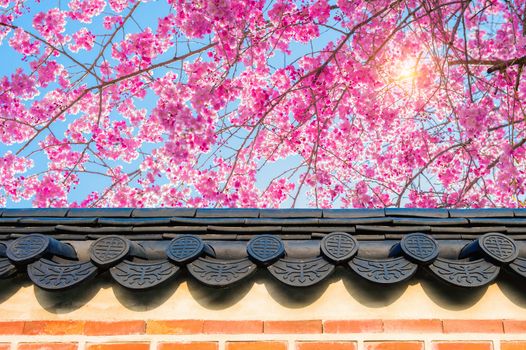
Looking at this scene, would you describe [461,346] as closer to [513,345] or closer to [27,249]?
[513,345]

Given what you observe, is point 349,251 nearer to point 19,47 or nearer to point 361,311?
point 361,311

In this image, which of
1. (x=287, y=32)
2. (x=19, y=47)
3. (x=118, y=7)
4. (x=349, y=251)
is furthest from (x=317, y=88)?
(x=349, y=251)

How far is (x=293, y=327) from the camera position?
2.40 meters

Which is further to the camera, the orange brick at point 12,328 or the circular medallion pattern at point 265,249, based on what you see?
the orange brick at point 12,328

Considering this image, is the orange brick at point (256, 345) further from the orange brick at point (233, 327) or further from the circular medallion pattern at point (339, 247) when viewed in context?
the circular medallion pattern at point (339, 247)

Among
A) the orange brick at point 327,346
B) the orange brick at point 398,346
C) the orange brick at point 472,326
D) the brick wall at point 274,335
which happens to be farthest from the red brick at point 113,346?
the orange brick at point 472,326

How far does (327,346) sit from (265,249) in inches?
17.4

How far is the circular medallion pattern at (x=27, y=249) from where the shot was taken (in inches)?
93.6

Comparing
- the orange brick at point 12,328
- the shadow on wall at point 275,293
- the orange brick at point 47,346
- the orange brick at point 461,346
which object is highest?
the shadow on wall at point 275,293

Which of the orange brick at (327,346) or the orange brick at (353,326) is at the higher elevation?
the orange brick at (353,326)

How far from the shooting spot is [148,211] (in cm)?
313

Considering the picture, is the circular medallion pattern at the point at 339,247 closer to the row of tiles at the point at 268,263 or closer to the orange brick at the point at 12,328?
the row of tiles at the point at 268,263

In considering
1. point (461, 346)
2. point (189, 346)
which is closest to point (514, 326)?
point (461, 346)

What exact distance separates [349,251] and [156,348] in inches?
33.1
